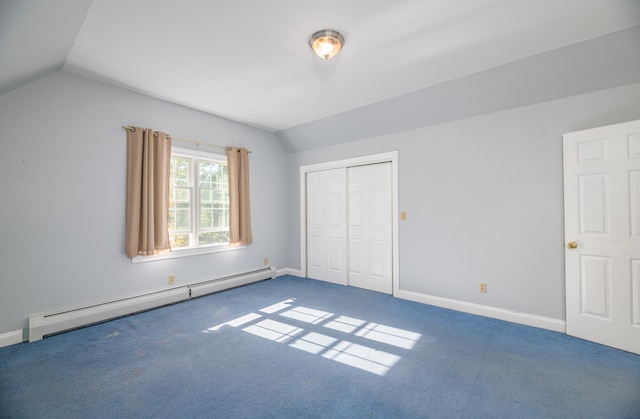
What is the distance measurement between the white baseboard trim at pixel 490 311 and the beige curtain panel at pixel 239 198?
260 centimetres

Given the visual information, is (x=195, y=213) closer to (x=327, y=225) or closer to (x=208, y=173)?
(x=208, y=173)

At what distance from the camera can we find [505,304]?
309 cm

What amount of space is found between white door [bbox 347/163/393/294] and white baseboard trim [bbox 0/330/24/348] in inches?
154

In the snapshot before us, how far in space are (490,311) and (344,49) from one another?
3.28 m

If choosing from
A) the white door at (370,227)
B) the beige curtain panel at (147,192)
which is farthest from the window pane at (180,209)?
the white door at (370,227)

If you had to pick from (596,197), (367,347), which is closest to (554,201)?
(596,197)

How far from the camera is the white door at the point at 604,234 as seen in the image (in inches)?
93.5

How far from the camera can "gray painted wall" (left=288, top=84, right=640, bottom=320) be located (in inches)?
110

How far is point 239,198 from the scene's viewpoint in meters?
4.48

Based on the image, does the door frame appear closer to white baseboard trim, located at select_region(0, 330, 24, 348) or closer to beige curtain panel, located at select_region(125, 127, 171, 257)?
beige curtain panel, located at select_region(125, 127, 171, 257)

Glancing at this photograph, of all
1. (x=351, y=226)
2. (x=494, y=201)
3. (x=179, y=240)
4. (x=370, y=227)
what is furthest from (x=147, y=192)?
(x=494, y=201)

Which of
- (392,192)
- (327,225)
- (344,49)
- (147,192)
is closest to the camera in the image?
(344,49)

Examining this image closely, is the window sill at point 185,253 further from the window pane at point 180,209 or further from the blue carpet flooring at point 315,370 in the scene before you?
the blue carpet flooring at point 315,370

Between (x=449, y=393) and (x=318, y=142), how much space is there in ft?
12.9
